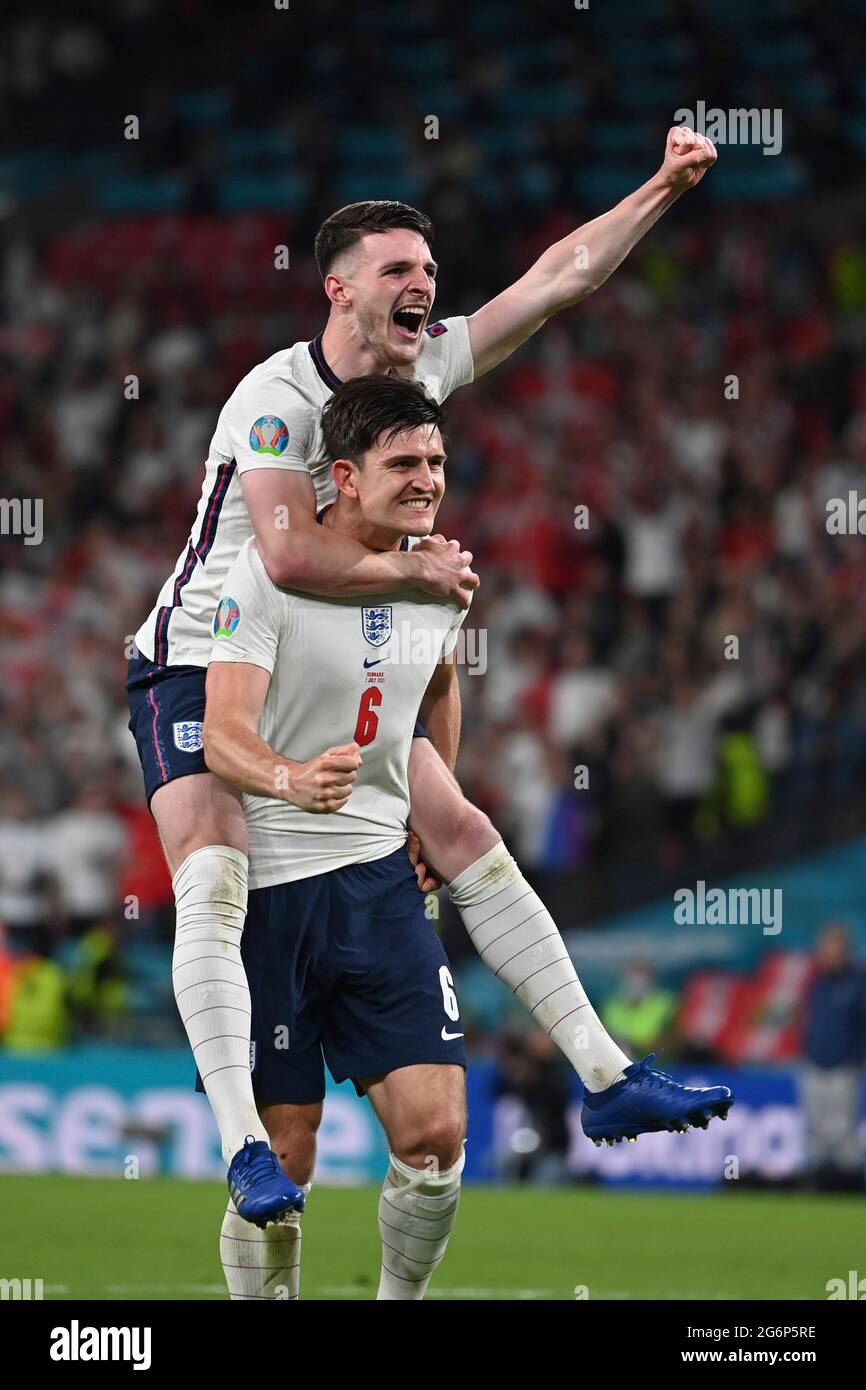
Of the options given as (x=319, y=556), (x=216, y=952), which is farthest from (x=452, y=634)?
(x=216, y=952)

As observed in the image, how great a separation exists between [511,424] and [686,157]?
41.5 feet

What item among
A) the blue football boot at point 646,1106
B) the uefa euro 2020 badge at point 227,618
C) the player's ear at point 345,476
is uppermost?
the player's ear at point 345,476

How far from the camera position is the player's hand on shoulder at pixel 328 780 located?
16.1ft

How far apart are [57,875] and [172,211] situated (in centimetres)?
872

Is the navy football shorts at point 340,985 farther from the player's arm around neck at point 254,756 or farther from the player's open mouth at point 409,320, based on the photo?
the player's open mouth at point 409,320

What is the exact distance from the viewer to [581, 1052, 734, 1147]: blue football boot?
5145mm

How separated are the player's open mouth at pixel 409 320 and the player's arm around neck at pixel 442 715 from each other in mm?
920

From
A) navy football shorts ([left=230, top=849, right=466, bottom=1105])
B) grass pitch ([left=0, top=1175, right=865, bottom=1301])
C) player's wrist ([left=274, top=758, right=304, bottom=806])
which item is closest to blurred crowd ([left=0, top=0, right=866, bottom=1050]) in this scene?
grass pitch ([left=0, top=1175, right=865, bottom=1301])

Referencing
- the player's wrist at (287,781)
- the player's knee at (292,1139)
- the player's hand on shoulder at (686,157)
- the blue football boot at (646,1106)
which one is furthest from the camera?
the player's hand on shoulder at (686,157)

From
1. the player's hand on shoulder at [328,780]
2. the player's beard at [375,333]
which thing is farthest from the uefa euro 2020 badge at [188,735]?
→ the player's beard at [375,333]

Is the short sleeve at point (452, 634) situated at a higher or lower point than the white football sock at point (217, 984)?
higher

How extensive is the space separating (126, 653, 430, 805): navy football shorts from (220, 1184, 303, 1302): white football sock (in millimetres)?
1178

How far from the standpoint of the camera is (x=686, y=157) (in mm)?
5891

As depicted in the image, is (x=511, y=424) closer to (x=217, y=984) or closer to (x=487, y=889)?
(x=487, y=889)
